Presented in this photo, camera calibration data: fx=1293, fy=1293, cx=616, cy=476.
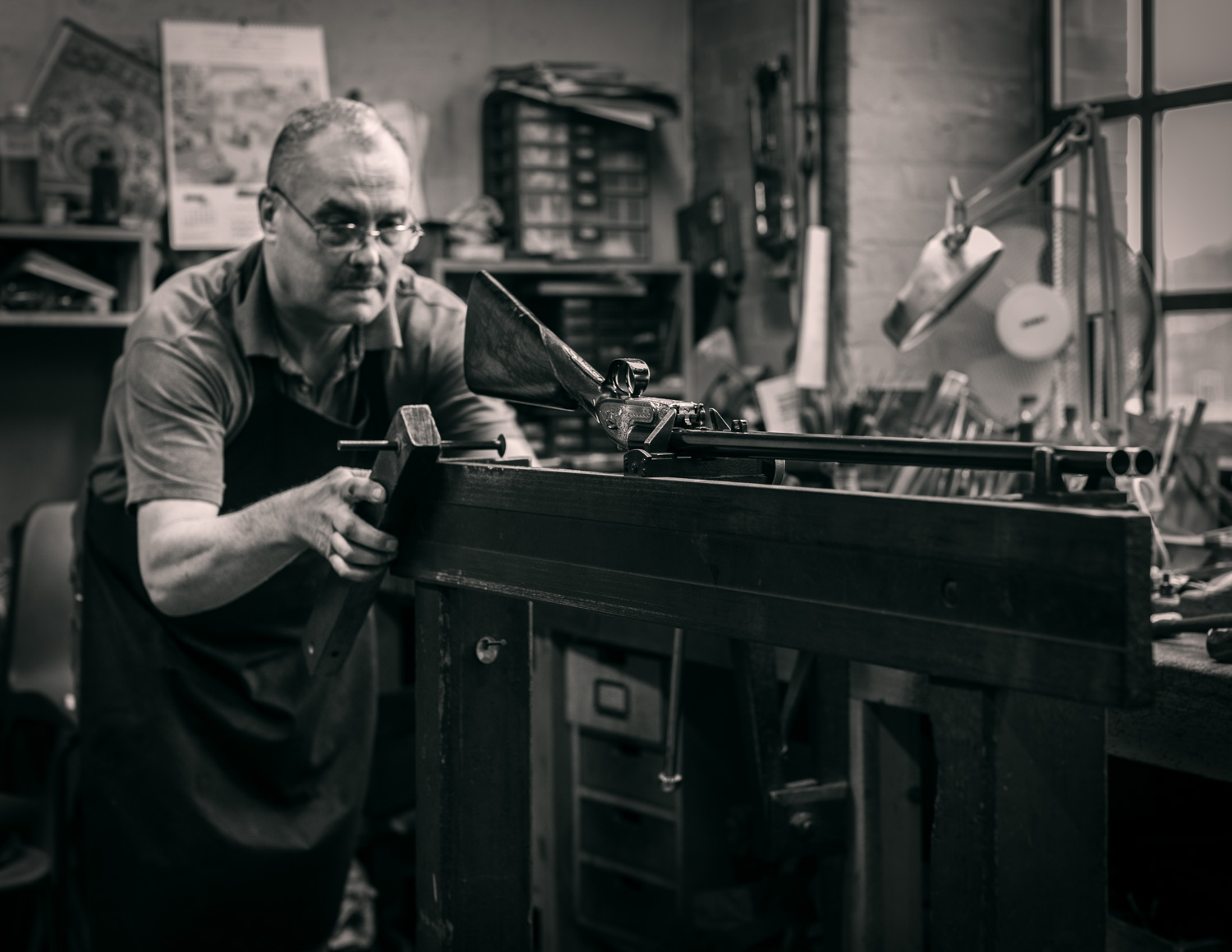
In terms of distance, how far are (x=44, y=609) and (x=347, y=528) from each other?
1434 mm

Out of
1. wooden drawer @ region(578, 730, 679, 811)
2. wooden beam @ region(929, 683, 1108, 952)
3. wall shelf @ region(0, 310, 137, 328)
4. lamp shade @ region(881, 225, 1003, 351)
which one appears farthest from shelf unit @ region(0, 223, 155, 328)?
wooden beam @ region(929, 683, 1108, 952)

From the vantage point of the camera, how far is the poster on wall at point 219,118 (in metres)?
3.06

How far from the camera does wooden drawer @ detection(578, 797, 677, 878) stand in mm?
2062

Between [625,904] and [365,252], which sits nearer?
[365,252]

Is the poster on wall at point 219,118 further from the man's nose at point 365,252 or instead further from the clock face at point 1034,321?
the clock face at point 1034,321

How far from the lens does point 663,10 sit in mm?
3637

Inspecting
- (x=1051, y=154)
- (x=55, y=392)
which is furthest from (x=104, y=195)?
(x=1051, y=154)

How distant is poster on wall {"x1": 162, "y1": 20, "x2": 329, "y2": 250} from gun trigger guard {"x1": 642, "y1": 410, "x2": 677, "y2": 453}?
7.63ft

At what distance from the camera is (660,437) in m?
0.98

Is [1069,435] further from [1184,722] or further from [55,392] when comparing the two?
[55,392]

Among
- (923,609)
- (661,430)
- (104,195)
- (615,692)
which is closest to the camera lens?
(923,609)

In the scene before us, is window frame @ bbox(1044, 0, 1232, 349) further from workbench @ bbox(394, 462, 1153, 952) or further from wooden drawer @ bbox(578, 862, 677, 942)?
workbench @ bbox(394, 462, 1153, 952)

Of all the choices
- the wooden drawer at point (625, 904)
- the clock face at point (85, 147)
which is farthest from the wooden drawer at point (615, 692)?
the clock face at point (85, 147)

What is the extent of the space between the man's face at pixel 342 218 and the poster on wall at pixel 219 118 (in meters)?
1.58
